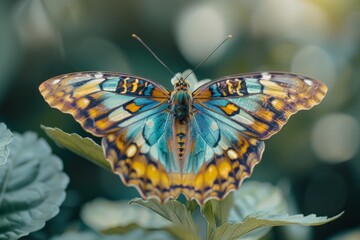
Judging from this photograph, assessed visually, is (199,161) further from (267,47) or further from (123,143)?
(267,47)

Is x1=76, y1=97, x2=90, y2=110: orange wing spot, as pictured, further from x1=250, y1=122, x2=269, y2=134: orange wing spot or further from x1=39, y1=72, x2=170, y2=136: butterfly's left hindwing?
x1=250, y1=122, x2=269, y2=134: orange wing spot

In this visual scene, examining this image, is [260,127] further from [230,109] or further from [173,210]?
[173,210]

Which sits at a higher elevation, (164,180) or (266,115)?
(266,115)

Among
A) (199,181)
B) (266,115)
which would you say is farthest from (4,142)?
(266,115)

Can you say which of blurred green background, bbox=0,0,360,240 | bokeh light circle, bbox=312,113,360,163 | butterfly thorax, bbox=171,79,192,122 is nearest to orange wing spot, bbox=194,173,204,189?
butterfly thorax, bbox=171,79,192,122

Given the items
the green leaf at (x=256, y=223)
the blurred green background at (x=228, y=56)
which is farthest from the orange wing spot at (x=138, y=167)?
the blurred green background at (x=228, y=56)

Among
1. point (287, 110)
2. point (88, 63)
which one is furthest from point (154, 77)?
point (287, 110)
